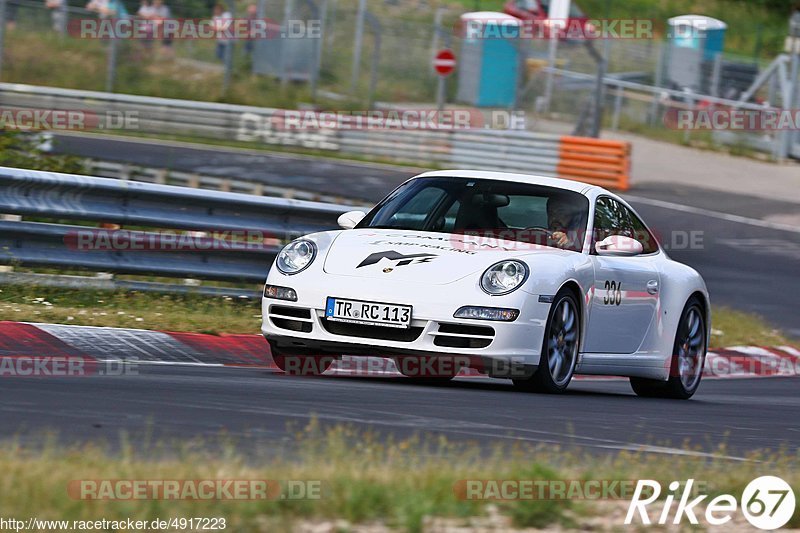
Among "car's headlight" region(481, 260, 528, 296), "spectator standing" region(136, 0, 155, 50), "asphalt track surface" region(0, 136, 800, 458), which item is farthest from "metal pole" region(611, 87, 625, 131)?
"car's headlight" region(481, 260, 528, 296)

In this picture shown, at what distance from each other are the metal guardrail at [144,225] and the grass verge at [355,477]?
17.0ft

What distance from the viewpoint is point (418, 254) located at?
8.20 meters

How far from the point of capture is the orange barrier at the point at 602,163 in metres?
26.2

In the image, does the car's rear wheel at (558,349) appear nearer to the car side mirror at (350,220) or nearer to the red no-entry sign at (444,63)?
the car side mirror at (350,220)

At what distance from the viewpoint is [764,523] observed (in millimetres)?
4734

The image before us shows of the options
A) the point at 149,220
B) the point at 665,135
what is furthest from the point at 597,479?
the point at 665,135

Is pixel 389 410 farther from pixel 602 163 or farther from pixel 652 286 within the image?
pixel 602 163

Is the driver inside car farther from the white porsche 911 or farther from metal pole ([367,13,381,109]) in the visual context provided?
metal pole ([367,13,381,109])

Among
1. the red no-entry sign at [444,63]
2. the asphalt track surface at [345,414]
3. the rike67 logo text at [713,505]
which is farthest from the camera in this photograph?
the red no-entry sign at [444,63]

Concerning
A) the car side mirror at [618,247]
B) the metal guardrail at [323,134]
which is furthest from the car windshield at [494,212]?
the metal guardrail at [323,134]

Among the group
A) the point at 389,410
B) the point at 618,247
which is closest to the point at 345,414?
the point at 389,410

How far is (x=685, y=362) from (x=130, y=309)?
153 inches

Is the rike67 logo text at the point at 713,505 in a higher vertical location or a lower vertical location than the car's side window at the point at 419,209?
lower

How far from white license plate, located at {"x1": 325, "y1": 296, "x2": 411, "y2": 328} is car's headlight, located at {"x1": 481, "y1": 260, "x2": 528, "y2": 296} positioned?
472 mm
